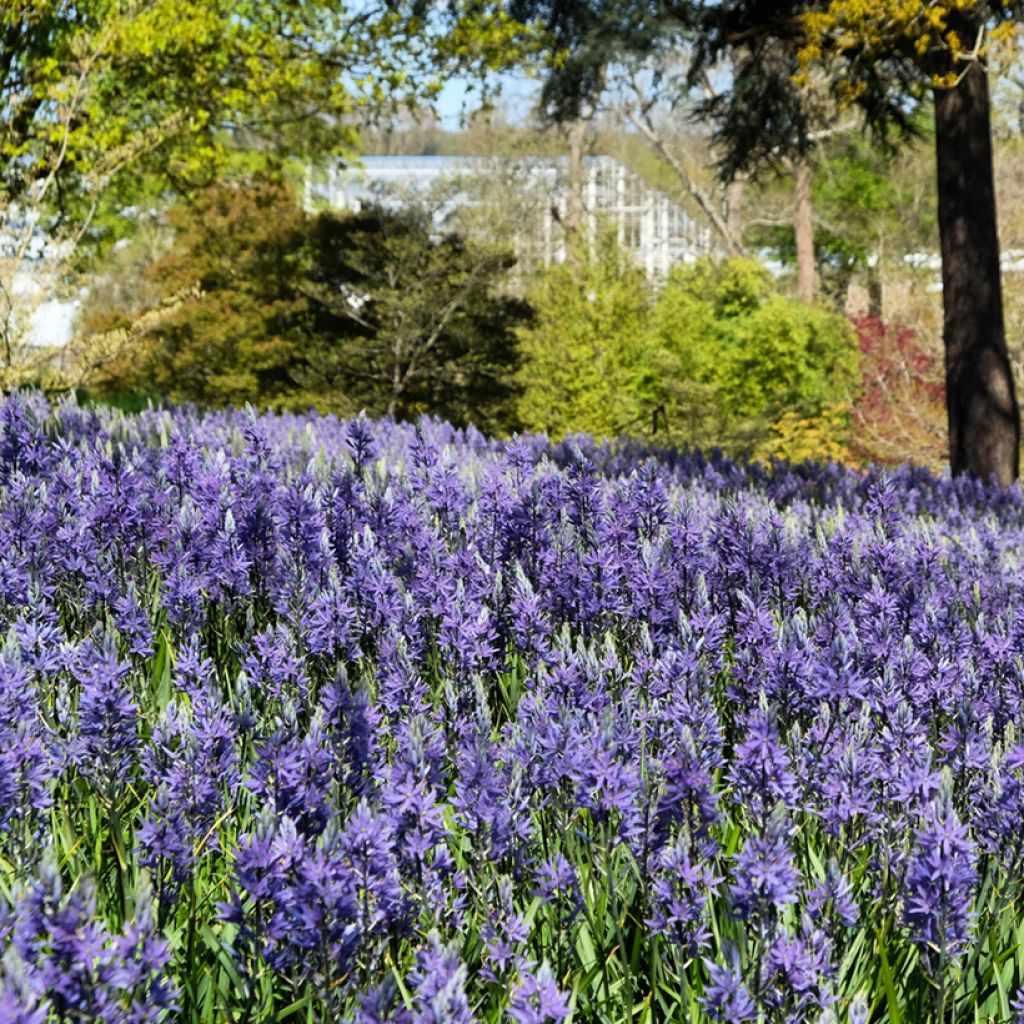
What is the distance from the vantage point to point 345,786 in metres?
2.21

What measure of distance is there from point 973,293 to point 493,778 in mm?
11180

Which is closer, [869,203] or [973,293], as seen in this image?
[973,293]

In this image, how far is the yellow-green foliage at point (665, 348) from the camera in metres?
28.8

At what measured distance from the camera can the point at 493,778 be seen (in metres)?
2.02

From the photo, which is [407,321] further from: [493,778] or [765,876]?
[765,876]

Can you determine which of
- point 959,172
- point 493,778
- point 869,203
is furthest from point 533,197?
point 493,778

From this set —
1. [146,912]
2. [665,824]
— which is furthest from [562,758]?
[146,912]

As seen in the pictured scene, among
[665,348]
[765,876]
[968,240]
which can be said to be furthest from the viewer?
[665,348]

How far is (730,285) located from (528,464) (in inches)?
1020

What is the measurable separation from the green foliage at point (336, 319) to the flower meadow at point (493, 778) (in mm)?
18684

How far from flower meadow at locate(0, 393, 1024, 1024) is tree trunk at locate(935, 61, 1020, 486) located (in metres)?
8.70

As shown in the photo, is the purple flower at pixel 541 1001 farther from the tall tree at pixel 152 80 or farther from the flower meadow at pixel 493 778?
the tall tree at pixel 152 80

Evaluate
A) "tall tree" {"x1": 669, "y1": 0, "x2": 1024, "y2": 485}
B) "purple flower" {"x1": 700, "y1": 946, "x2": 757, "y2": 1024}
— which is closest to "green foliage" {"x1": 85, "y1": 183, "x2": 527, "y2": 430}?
"tall tree" {"x1": 669, "y1": 0, "x2": 1024, "y2": 485}

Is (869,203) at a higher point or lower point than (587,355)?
higher
